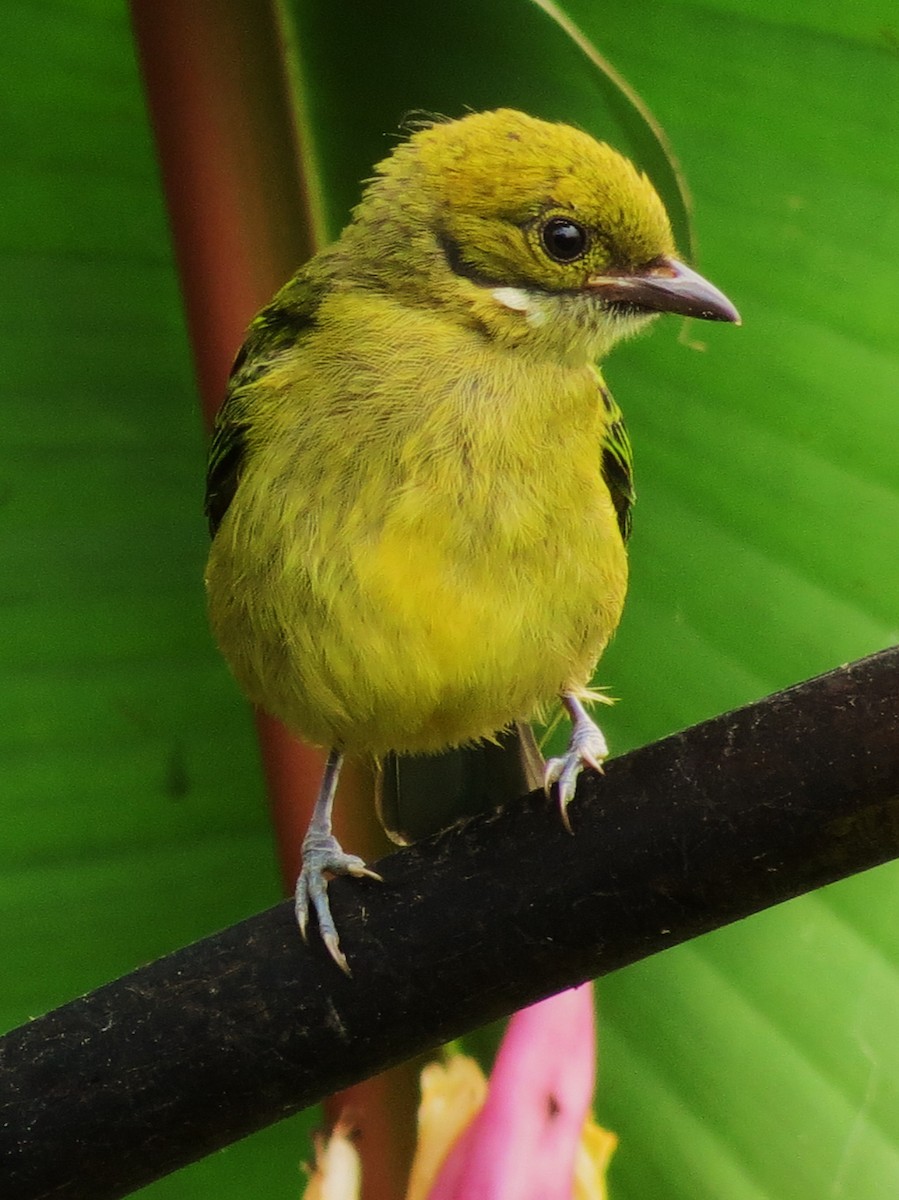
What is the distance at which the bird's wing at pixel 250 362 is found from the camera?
6.71ft

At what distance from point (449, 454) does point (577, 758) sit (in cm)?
38

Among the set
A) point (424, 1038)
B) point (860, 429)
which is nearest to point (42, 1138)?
point (424, 1038)

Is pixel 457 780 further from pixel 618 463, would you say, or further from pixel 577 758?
pixel 618 463

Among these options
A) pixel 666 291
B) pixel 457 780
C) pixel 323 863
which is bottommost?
pixel 457 780

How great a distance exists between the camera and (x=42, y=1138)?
1346 millimetres

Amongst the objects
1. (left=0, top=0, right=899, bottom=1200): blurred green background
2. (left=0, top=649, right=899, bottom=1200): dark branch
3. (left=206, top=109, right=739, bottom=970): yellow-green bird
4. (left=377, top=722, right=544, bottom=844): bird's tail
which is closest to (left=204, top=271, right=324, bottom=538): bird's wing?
(left=206, top=109, right=739, bottom=970): yellow-green bird

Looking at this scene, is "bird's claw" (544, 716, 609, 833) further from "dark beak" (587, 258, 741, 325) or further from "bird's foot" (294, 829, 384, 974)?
"dark beak" (587, 258, 741, 325)

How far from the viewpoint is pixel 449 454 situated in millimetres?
1869

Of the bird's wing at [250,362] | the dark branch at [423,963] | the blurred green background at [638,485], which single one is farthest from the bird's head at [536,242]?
the dark branch at [423,963]

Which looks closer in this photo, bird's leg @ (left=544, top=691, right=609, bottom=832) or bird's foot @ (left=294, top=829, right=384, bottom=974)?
bird's foot @ (left=294, top=829, right=384, bottom=974)

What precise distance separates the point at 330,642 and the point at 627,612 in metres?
0.49

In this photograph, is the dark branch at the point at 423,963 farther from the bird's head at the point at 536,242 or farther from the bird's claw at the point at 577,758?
the bird's head at the point at 536,242

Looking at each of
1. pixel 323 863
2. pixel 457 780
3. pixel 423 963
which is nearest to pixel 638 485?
pixel 457 780

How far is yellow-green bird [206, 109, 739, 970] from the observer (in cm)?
185
